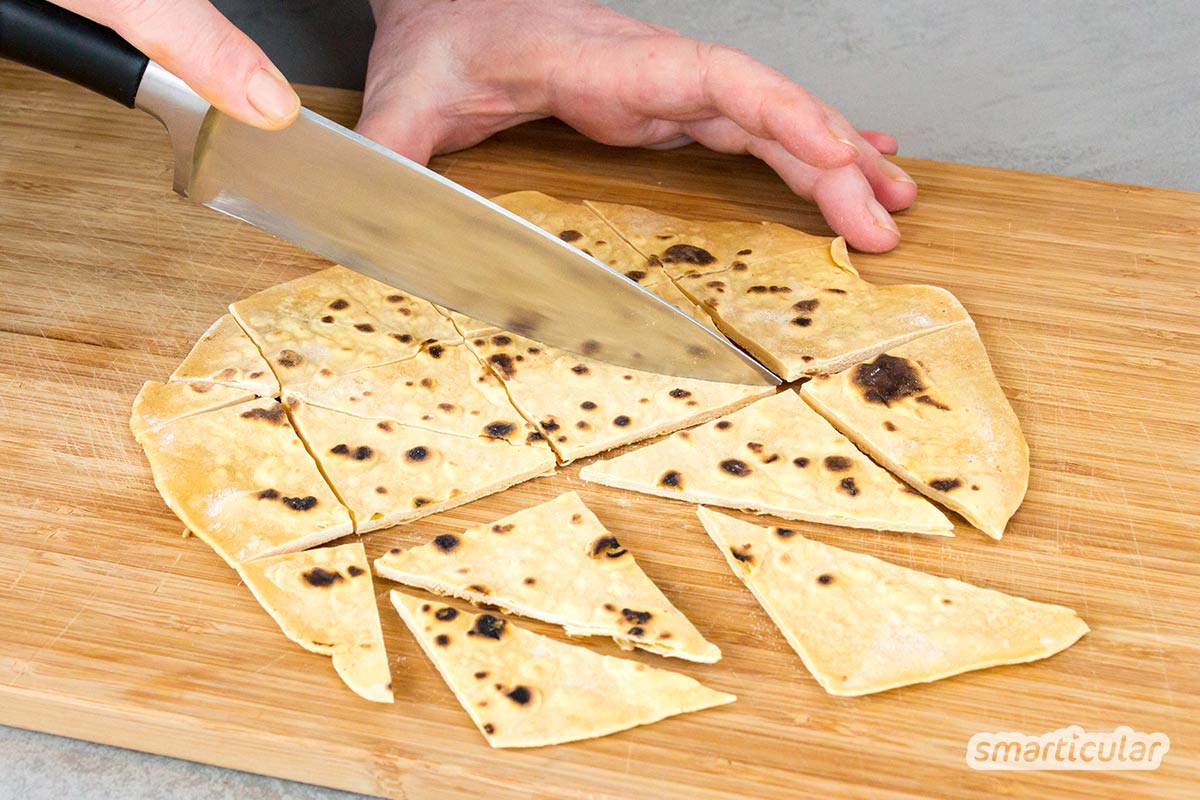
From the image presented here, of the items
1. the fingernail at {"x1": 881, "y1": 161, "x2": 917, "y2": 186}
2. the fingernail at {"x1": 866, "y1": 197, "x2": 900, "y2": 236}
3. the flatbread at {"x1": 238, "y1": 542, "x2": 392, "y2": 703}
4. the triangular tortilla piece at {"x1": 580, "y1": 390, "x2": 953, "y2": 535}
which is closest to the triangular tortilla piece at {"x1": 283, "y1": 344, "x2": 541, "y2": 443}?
the triangular tortilla piece at {"x1": 580, "y1": 390, "x2": 953, "y2": 535}

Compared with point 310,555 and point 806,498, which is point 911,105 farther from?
point 310,555

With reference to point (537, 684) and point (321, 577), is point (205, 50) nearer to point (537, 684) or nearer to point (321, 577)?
point (321, 577)

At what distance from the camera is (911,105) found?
4852 millimetres

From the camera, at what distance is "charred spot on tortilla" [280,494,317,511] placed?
7.17 feet

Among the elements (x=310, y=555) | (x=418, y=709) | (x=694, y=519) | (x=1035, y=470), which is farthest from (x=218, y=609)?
(x=1035, y=470)

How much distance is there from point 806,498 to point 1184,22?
3613 mm

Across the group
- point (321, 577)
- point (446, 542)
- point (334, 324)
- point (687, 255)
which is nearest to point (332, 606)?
point (321, 577)

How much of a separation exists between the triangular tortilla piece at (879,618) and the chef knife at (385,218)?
0.58 meters

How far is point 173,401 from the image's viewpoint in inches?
94.8

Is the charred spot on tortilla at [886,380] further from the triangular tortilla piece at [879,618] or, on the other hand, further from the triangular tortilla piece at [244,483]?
the triangular tortilla piece at [244,483]

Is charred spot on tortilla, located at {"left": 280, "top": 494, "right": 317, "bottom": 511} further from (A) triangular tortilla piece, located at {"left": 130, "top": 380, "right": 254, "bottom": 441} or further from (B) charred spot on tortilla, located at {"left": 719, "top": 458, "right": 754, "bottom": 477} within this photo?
(B) charred spot on tortilla, located at {"left": 719, "top": 458, "right": 754, "bottom": 477}

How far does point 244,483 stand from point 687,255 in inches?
49.6

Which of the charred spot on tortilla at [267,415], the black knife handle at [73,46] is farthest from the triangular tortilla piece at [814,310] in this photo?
the black knife handle at [73,46]

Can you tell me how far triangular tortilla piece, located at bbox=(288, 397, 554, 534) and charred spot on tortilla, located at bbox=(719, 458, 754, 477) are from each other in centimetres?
36
